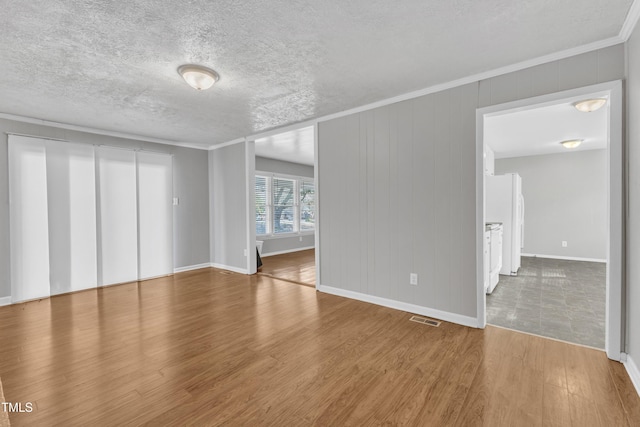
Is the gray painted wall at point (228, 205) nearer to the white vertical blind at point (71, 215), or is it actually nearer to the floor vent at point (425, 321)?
the white vertical blind at point (71, 215)

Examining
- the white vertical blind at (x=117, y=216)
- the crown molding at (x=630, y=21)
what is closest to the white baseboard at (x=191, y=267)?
the white vertical blind at (x=117, y=216)

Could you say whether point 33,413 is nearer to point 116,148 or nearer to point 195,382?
point 195,382

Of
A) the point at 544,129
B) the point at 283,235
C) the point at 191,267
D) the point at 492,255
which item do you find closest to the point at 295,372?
the point at 492,255

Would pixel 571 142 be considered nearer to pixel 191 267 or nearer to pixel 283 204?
pixel 283 204

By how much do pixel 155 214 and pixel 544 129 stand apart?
681cm

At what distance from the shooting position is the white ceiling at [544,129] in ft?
13.4

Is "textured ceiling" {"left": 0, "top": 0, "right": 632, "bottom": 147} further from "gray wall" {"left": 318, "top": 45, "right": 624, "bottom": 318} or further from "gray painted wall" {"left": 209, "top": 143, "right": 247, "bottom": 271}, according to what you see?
"gray painted wall" {"left": 209, "top": 143, "right": 247, "bottom": 271}

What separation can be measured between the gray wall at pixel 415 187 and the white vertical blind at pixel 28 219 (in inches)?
152

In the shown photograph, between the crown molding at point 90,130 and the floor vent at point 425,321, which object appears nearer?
the floor vent at point 425,321

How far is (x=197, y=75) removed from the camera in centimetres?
263

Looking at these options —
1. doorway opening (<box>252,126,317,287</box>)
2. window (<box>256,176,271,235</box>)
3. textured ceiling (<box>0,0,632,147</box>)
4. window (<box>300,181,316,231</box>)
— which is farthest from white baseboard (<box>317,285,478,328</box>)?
window (<box>300,181,316,231</box>)

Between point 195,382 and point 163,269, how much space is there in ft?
12.6

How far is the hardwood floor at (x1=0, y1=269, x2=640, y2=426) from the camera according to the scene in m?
1.74

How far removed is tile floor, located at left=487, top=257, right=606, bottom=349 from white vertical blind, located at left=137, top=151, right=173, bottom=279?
16.9 feet
